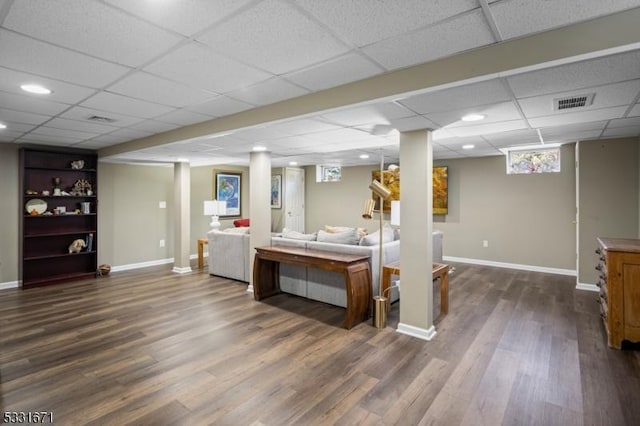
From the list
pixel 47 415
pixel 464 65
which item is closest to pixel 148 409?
pixel 47 415

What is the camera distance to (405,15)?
160cm

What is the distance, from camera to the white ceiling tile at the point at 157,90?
8.08 feet

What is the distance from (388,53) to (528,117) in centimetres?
206

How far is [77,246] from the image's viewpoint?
5.82 m

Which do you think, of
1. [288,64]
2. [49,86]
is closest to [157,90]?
[49,86]

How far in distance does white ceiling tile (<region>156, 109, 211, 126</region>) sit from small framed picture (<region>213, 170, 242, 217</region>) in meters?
4.51

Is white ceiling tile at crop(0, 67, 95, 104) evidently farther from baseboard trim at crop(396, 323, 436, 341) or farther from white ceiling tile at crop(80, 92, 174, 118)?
baseboard trim at crop(396, 323, 436, 341)

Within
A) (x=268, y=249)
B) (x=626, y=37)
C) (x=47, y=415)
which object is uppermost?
(x=626, y=37)

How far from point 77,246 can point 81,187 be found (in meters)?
1.05

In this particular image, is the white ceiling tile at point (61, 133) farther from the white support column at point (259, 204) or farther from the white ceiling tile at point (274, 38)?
the white ceiling tile at point (274, 38)

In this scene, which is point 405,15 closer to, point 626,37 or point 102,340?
point 626,37

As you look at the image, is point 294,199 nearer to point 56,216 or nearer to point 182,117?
point 56,216

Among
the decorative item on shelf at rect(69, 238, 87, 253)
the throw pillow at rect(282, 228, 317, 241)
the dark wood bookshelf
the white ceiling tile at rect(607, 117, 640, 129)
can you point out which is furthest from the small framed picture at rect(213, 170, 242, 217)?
the white ceiling tile at rect(607, 117, 640, 129)

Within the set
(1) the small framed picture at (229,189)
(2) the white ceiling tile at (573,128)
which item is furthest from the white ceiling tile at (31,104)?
(2) the white ceiling tile at (573,128)
